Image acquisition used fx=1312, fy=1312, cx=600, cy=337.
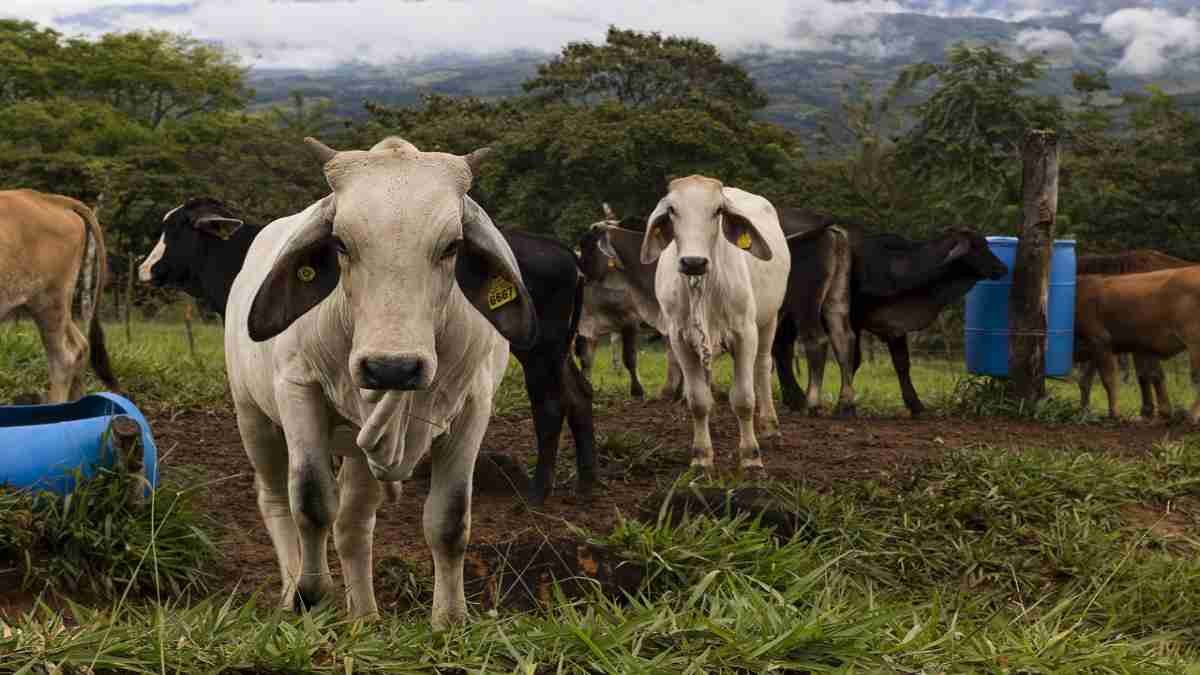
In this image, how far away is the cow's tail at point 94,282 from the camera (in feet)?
28.5

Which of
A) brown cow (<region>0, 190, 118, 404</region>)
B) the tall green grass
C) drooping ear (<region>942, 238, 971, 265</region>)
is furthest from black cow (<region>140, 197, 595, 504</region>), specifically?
drooping ear (<region>942, 238, 971, 265</region>)

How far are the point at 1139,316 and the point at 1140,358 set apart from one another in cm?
67

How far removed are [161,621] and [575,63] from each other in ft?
112

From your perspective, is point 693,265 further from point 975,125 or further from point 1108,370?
point 975,125

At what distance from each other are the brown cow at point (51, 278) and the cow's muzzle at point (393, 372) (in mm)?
5948

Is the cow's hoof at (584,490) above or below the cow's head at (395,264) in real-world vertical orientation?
below

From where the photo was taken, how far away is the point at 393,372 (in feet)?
10.1

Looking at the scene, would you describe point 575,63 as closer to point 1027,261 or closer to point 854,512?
point 1027,261

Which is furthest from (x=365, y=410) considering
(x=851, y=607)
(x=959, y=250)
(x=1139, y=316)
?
(x=1139, y=316)

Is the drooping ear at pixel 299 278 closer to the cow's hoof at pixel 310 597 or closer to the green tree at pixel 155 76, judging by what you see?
the cow's hoof at pixel 310 597

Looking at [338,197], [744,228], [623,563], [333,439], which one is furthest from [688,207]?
[338,197]

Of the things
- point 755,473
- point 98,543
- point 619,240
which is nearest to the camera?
point 98,543

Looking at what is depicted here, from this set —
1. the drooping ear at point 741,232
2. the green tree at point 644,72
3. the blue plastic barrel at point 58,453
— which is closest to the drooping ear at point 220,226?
the blue plastic barrel at point 58,453

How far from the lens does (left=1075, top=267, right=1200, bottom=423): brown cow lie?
33.0ft
